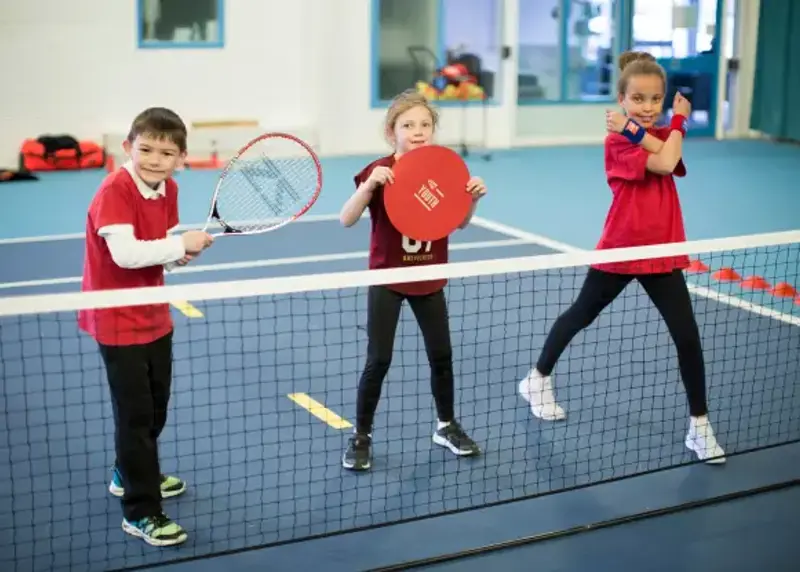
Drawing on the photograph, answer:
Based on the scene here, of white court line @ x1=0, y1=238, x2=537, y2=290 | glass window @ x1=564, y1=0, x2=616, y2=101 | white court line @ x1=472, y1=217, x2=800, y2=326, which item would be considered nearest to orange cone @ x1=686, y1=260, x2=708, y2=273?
white court line @ x1=472, y1=217, x2=800, y2=326

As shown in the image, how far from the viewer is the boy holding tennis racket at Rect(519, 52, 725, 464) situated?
4.89 m

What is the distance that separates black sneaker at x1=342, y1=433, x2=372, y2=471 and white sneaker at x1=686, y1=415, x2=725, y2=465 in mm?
1361

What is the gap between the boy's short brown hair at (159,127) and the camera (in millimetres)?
3973

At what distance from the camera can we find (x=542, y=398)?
18.1ft

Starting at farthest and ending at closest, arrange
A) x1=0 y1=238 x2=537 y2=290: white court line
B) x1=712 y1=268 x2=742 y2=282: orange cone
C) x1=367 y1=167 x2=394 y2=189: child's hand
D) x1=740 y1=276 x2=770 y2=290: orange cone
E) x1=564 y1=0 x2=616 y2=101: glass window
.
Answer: x1=564 y1=0 x2=616 y2=101: glass window
x1=0 y1=238 x2=537 y2=290: white court line
x1=712 y1=268 x2=742 y2=282: orange cone
x1=740 y1=276 x2=770 y2=290: orange cone
x1=367 y1=167 x2=394 y2=189: child's hand

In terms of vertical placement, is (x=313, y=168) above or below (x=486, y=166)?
above

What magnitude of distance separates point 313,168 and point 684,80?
13730 millimetres

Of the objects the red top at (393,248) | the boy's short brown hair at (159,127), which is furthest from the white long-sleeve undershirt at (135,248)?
the red top at (393,248)

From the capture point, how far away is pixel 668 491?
15.3ft

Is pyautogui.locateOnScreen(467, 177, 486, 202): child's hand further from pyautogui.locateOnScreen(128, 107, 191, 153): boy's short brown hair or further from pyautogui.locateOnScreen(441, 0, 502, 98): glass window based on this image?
pyautogui.locateOnScreen(441, 0, 502, 98): glass window

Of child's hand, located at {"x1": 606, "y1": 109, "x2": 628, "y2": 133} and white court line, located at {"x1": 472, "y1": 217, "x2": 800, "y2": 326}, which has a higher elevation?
child's hand, located at {"x1": 606, "y1": 109, "x2": 628, "y2": 133}

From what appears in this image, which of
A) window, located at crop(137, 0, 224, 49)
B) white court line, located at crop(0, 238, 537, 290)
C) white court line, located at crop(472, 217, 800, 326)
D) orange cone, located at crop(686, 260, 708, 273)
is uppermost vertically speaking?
window, located at crop(137, 0, 224, 49)

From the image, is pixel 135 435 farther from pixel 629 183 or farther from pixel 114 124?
pixel 114 124

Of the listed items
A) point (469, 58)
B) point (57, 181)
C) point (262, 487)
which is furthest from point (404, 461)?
point (469, 58)
